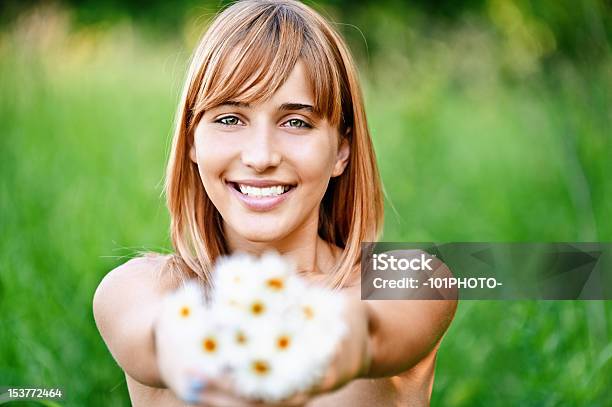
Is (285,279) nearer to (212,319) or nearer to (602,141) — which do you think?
(212,319)

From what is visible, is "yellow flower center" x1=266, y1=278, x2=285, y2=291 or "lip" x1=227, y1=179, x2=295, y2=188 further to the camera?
"lip" x1=227, y1=179, x2=295, y2=188

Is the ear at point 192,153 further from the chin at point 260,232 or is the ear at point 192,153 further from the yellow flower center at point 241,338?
the yellow flower center at point 241,338

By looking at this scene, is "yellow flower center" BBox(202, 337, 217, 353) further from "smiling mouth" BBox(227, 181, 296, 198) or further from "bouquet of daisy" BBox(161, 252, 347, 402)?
"smiling mouth" BBox(227, 181, 296, 198)

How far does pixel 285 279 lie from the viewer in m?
0.59

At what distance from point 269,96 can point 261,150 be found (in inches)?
2.0

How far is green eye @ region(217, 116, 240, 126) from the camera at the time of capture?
86cm

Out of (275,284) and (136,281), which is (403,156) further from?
(275,284)

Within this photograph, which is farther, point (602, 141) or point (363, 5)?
point (363, 5)

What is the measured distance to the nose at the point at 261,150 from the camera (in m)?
0.84

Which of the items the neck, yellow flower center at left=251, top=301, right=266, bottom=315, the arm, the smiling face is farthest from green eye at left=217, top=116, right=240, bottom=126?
yellow flower center at left=251, top=301, right=266, bottom=315

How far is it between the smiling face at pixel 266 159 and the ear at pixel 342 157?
0.23 feet

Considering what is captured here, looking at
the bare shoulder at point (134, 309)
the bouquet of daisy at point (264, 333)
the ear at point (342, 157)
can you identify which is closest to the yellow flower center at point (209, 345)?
the bouquet of daisy at point (264, 333)

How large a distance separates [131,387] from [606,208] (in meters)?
1.03

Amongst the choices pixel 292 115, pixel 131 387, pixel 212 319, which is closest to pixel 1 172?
pixel 131 387
